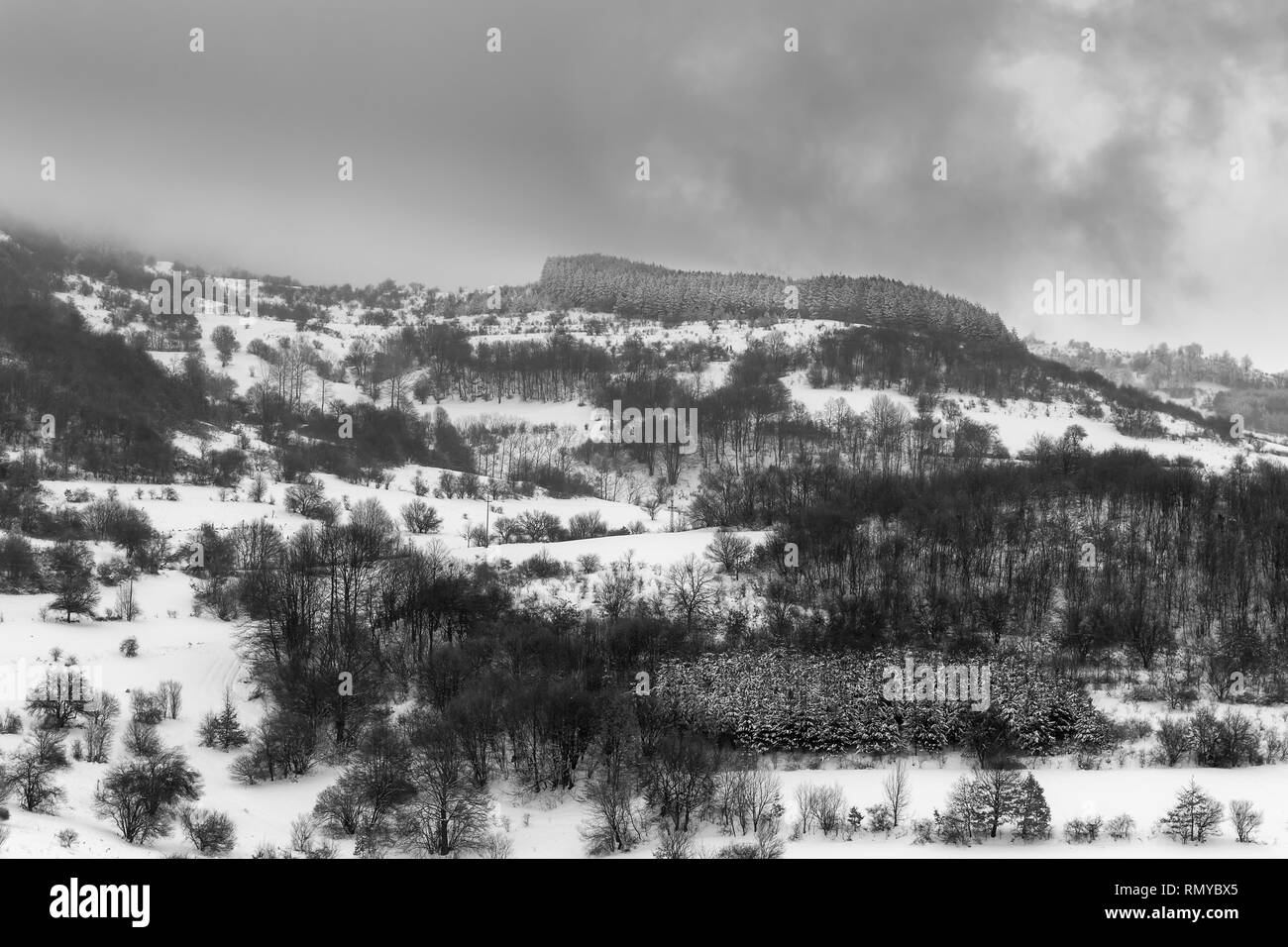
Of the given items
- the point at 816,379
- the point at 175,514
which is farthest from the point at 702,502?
the point at 816,379

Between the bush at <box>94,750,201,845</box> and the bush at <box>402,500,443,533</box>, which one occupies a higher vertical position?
the bush at <box>402,500,443,533</box>

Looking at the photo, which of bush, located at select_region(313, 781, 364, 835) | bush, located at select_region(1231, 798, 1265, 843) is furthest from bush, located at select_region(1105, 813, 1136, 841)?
bush, located at select_region(313, 781, 364, 835)

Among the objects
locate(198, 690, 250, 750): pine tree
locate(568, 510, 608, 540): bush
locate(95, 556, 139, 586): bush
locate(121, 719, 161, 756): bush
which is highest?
locate(568, 510, 608, 540): bush

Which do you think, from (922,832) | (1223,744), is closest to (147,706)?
(922,832)

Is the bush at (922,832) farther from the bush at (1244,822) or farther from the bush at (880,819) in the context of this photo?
the bush at (1244,822)

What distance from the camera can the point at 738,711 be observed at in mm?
60969

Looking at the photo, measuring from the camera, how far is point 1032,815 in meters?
47.2

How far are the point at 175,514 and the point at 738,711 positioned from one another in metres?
65.3

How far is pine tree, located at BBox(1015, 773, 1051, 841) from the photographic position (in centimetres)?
4691

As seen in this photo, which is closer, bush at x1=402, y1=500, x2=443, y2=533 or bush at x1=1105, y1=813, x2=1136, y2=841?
bush at x1=1105, y1=813, x2=1136, y2=841

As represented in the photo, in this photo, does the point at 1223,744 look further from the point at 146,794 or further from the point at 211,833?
the point at 146,794

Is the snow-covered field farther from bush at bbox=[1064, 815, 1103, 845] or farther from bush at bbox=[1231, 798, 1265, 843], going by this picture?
bush at bbox=[1231, 798, 1265, 843]

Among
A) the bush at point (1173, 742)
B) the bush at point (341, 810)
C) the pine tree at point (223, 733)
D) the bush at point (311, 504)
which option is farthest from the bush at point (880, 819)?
the bush at point (311, 504)

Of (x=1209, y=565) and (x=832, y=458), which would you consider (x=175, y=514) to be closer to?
(x=832, y=458)
